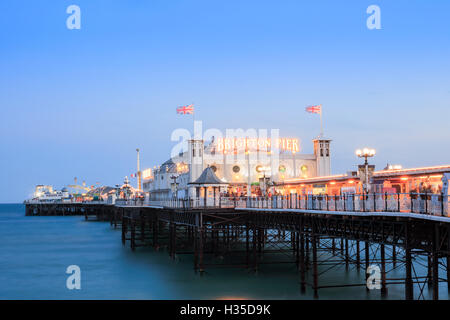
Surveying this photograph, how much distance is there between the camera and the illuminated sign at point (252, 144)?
58625 mm

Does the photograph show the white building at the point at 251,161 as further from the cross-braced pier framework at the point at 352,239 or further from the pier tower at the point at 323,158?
the cross-braced pier framework at the point at 352,239

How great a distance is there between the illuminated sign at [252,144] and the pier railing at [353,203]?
21605mm

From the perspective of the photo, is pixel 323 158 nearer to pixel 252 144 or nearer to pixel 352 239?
pixel 252 144

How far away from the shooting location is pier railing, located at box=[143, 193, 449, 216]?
57.5 feet

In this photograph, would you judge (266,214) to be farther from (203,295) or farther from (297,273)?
(203,295)

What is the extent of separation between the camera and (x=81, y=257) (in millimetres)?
50031

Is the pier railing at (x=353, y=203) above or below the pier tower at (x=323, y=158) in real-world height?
below

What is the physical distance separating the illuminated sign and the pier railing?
2161 centimetres

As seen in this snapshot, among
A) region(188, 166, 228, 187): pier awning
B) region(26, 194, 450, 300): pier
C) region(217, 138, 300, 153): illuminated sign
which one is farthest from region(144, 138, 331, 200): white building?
region(188, 166, 228, 187): pier awning

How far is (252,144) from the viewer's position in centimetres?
5934

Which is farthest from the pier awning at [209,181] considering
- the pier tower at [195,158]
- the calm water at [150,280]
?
the pier tower at [195,158]

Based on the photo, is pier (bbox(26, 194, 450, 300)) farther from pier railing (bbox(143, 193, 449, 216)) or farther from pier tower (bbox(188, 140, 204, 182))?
pier tower (bbox(188, 140, 204, 182))
